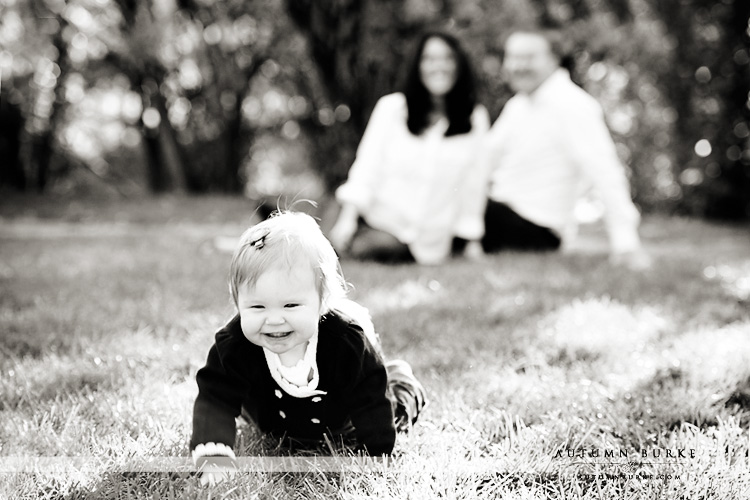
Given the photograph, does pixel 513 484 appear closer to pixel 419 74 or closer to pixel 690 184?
pixel 419 74

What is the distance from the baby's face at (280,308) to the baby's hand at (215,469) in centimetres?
29

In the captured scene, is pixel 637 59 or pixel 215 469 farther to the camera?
pixel 637 59

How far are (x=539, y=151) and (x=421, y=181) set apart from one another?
92 cm

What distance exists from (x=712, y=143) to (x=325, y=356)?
7551 mm

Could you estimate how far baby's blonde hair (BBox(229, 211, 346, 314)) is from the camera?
165 centimetres

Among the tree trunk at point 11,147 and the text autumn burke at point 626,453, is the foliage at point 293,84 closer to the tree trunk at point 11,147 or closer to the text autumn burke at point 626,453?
the tree trunk at point 11,147

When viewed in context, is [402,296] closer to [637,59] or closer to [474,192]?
[474,192]

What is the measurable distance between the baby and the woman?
291cm

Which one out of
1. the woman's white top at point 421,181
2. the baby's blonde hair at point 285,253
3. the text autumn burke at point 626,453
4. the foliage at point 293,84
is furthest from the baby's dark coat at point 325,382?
the foliage at point 293,84

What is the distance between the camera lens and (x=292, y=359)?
5.98 ft

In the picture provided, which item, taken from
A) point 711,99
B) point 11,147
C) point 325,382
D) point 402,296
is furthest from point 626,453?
point 11,147

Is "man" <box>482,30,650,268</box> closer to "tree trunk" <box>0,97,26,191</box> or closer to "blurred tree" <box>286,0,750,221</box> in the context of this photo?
"blurred tree" <box>286,0,750,221</box>

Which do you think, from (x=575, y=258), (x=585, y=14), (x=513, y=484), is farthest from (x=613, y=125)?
(x=513, y=484)

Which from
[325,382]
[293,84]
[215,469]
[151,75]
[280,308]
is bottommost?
[215,469]
